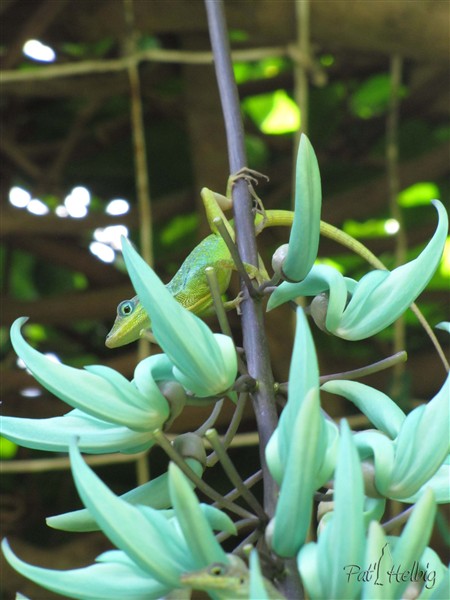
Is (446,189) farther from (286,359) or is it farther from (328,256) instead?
(286,359)

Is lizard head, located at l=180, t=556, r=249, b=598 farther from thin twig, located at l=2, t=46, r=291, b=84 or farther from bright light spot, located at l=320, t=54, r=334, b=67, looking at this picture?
bright light spot, located at l=320, t=54, r=334, b=67

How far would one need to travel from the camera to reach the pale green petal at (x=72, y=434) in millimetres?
560

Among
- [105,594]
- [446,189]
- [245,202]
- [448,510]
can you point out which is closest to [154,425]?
[105,594]

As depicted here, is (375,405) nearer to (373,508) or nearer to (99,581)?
(373,508)

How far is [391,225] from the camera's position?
2361mm

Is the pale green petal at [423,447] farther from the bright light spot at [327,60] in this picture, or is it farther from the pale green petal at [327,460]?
the bright light spot at [327,60]

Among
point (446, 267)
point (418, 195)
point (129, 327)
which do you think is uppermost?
point (418, 195)

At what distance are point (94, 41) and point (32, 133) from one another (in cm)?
50

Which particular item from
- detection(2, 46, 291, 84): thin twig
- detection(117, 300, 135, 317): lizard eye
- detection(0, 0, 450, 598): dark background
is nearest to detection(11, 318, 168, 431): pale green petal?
detection(117, 300, 135, 317): lizard eye

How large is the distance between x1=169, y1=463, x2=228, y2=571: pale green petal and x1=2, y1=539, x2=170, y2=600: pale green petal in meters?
0.04

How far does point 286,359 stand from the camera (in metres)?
2.17

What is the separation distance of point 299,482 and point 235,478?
0.20ft

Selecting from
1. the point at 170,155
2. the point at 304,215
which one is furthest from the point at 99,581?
the point at 170,155

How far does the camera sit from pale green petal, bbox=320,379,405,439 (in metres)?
0.59
